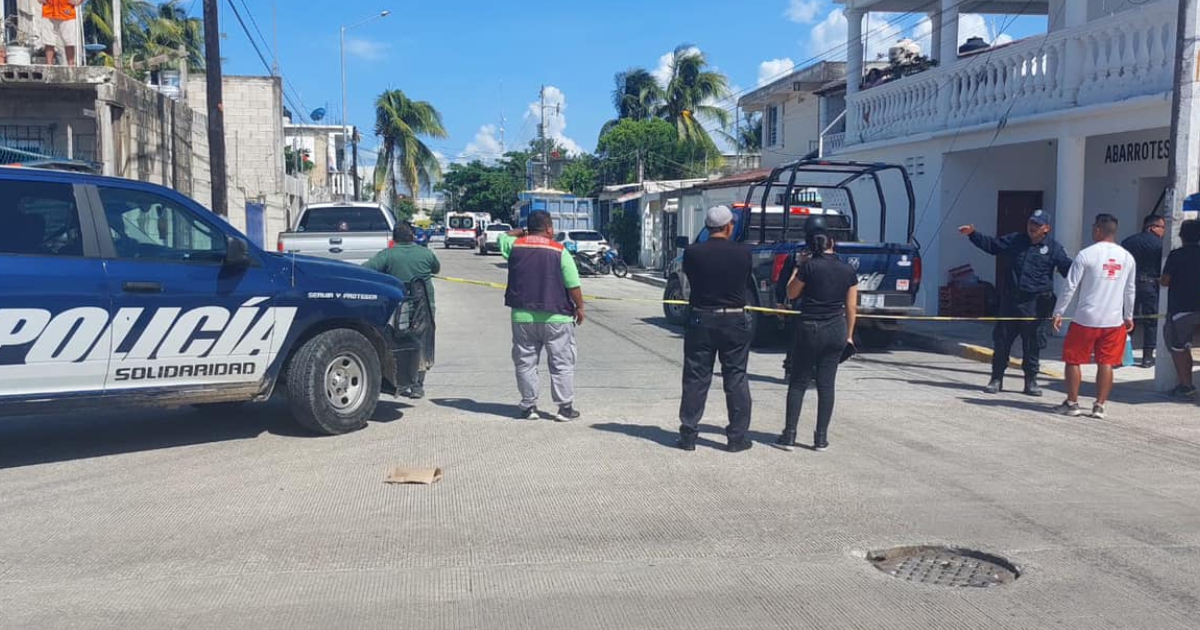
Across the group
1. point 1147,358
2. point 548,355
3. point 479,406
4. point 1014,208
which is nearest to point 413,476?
point 548,355

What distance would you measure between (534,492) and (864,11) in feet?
54.3

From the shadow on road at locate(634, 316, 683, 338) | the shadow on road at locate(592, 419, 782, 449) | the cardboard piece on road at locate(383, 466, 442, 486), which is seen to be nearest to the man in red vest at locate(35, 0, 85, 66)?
the shadow on road at locate(634, 316, 683, 338)

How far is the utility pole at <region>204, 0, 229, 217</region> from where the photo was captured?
17.6 m

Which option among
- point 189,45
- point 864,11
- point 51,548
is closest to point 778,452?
point 51,548

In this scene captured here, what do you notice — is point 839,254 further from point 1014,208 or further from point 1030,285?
point 1014,208

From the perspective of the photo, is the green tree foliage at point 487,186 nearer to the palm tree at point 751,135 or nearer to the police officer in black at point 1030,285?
the palm tree at point 751,135

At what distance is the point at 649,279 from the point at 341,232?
16.6m

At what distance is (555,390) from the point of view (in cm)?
878

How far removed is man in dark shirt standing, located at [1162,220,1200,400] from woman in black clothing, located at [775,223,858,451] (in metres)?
4.33

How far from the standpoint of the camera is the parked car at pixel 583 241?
1395 inches

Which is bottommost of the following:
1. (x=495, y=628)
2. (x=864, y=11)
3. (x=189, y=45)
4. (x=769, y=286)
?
(x=495, y=628)

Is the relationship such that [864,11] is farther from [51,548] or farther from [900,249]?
[51,548]

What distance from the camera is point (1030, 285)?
10.3 meters

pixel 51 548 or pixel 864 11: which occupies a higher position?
pixel 864 11
